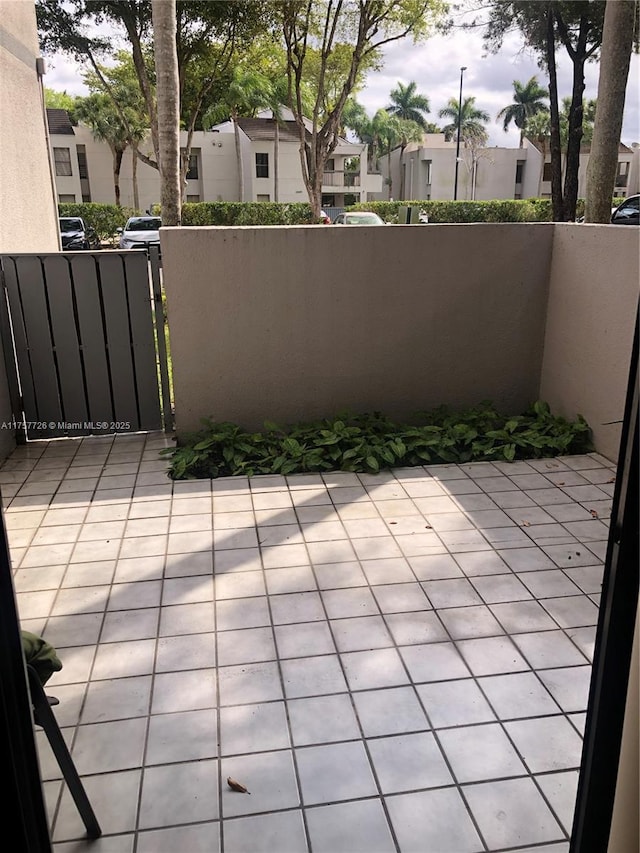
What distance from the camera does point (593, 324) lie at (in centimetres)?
447

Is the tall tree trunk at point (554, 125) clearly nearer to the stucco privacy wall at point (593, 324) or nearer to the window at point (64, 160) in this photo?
the stucco privacy wall at point (593, 324)

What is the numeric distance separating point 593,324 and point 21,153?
470cm

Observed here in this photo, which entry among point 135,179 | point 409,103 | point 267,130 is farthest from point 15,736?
point 409,103

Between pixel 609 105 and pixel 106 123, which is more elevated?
pixel 106 123

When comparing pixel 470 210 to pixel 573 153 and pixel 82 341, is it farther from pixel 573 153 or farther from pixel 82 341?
pixel 82 341

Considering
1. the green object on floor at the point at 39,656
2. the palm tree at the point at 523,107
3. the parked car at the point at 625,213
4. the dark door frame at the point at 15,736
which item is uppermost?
the palm tree at the point at 523,107

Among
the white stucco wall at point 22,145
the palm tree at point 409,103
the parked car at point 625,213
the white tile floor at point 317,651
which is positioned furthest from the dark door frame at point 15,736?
the palm tree at point 409,103

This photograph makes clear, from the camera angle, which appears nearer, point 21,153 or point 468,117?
point 21,153

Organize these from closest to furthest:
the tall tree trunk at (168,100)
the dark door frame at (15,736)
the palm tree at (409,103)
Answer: the dark door frame at (15,736) < the tall tree trunk at (168,100) < the palm tree at (409,103)

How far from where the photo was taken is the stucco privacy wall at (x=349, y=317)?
14.8 ft

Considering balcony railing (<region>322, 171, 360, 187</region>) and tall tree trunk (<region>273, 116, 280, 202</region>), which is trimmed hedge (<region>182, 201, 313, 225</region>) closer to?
tall tree trunk (<region>273, 116, 280, 202</region>)

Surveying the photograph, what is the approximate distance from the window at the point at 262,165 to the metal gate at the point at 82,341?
99.2ft

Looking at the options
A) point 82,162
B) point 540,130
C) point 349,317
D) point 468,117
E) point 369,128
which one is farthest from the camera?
point 468,117

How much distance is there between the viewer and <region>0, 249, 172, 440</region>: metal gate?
4.50m
